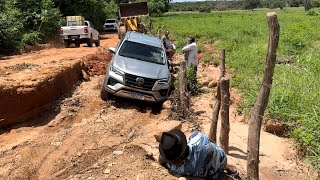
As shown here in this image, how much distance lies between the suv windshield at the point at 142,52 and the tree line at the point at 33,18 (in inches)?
383

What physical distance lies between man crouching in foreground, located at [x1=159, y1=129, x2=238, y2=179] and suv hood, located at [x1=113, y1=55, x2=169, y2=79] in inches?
166

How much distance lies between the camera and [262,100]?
4.53 metres

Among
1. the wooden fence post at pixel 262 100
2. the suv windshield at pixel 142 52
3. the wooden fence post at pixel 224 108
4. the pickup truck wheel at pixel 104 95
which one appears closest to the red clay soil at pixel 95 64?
the suv windshield at pixel 142 52

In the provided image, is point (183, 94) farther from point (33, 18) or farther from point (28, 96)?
point (33, 18)

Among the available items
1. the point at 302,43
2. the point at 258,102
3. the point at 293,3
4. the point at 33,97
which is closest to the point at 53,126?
the point at 33,97

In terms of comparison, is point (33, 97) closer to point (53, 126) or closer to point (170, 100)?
point (53, 126)

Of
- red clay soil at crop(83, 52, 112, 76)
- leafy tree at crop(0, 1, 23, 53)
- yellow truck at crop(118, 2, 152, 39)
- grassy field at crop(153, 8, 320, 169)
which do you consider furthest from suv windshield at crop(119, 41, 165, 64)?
yellow truck at crop(118, 2, 152, 39)

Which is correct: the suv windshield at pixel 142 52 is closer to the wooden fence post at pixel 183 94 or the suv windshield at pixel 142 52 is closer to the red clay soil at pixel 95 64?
the wooden fence post at pixel 183 94

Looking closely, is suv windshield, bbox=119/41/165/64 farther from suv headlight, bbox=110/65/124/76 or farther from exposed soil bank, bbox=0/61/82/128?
exposed soil bank, bbox=0/61/82/128

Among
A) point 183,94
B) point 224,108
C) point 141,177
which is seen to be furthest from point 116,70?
point 141,177

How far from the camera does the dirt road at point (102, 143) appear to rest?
5698 millimetres

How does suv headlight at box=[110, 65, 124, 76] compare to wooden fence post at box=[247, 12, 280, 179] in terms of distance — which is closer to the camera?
wooden fence post at box=[247, 12, 280, 179]

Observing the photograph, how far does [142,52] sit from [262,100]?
240 inches

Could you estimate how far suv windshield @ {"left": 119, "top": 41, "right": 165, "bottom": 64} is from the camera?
10070 millimetres
